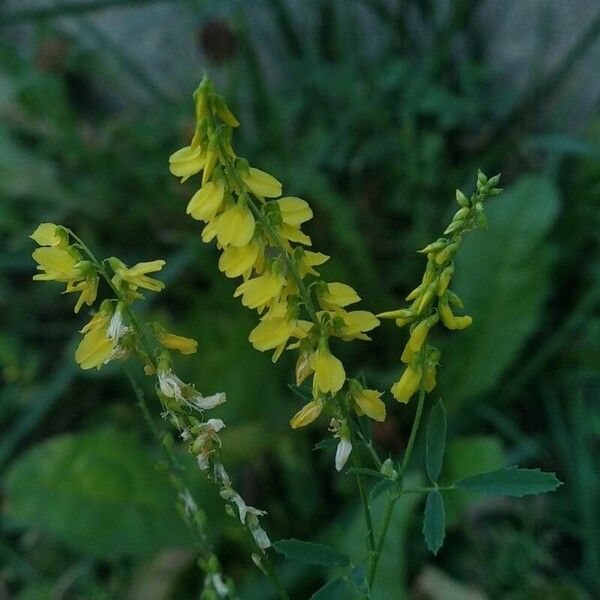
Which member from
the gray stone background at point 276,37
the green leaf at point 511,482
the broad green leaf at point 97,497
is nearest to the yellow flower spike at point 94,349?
the green leaf at point 511,482

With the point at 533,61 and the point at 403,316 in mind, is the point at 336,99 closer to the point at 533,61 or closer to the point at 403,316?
the point at 533,61

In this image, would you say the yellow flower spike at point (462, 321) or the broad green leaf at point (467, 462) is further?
the broad green leaf at point (467, 462)

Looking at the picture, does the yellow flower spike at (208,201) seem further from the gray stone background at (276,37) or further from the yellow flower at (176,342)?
the gray stone background at (276,37)

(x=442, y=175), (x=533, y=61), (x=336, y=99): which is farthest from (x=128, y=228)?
(x=533, y=61)

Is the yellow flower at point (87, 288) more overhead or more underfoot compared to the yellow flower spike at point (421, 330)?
more overhead

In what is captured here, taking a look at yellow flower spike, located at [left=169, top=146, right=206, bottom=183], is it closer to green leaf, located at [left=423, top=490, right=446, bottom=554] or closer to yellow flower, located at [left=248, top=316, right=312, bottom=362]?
yellow flower, located at [left=248, top=316, right=312, bottom=362]

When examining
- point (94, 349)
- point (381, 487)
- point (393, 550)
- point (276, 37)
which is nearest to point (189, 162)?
point (94, 349)

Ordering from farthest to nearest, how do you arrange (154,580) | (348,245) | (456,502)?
(348,245) → (154,580) → (456,502)

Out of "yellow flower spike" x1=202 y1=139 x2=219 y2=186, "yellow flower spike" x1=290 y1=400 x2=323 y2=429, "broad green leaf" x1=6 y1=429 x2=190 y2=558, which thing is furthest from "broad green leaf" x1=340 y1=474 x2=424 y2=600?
"yellow flower spike" x1=202 y1=139 x2=219 y2=186

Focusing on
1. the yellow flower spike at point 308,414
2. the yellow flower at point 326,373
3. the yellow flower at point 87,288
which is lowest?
the yellow flower spike at point 308,414
